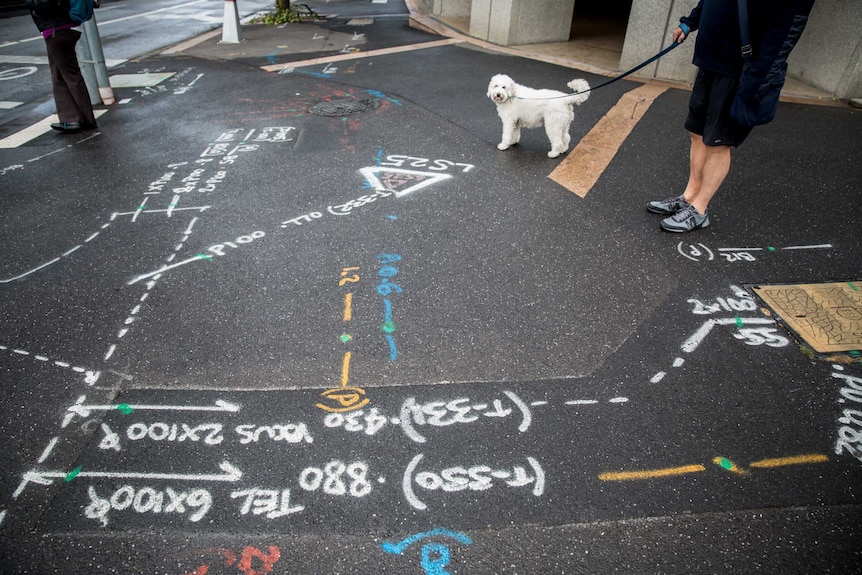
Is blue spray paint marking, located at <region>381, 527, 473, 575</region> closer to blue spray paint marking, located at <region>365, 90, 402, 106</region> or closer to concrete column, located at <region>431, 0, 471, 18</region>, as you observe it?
blue spray paint marking, located at <region>365, 90, 402, 106</region>

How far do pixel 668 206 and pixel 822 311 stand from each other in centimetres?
145

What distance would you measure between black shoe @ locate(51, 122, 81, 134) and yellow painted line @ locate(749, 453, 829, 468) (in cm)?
739

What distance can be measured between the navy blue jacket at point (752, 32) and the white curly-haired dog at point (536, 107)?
53.0 inches

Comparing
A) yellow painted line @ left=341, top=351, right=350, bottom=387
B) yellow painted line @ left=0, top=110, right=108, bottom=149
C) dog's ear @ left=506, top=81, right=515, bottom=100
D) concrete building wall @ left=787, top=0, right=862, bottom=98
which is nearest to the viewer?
yellow painted line @ left=341, top=351, right=350, bottom=387

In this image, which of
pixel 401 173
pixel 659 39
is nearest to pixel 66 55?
pixel 401 173

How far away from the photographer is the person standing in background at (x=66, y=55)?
18.6ft

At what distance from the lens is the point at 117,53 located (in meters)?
10.2

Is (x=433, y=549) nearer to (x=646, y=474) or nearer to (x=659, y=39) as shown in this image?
(x=646, y=474)

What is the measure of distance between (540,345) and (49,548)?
2.42m

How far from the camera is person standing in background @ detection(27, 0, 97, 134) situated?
5656 mm

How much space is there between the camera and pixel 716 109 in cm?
360

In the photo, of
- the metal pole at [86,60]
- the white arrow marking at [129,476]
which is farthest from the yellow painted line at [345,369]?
the metal pole at [86,60]

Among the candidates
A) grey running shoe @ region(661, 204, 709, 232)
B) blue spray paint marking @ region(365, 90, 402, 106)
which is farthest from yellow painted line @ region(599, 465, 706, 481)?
blue spray paint marking @ region(365, 90, 402, 106)

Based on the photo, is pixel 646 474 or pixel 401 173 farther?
pixel 401 173
